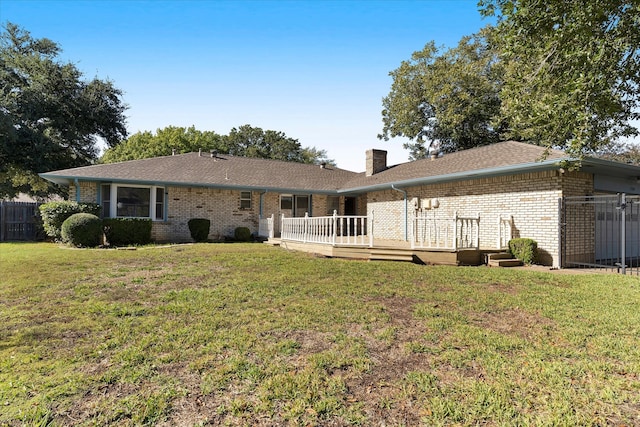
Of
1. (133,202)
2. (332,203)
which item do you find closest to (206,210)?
(133,202)

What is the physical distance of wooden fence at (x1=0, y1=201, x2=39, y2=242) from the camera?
16.1m

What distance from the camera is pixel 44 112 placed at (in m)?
23.4

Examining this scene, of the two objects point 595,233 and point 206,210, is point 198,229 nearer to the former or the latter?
point 206,210

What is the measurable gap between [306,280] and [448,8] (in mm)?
7327

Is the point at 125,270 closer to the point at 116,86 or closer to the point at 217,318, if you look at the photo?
the point at 217,318

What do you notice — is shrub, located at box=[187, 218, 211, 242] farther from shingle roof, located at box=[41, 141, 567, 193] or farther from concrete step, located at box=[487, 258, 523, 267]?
concrete step, located at box=[487, 258, 523, 267]

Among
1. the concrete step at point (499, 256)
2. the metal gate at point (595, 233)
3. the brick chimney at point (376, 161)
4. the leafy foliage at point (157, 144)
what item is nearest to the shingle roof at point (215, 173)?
the brick chimney at point (376, 161)

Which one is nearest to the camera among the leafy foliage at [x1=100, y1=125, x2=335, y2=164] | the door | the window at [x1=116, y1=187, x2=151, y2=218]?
the window at [x1=116, y1=187, x2=151, y2=218]

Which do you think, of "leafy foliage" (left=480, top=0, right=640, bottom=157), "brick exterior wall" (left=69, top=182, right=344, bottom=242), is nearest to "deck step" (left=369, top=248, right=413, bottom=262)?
"leafy foliage" (left=480, top=0, right=640, bottom=157)

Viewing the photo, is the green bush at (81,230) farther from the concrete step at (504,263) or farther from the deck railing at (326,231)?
the concrete step at (504,263)

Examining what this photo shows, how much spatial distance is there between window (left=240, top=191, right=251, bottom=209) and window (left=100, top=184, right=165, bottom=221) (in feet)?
11.1

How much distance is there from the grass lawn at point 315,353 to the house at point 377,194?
11.8 ft

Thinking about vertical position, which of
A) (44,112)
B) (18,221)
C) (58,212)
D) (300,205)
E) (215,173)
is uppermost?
(44,112)

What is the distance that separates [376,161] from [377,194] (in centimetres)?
309
